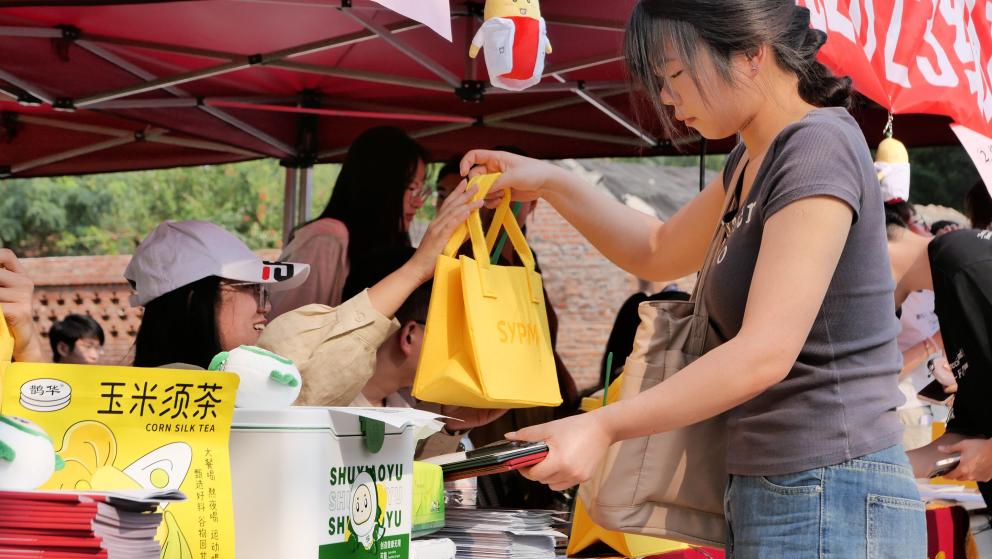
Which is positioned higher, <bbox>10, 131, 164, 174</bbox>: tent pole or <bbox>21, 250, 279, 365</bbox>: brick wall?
<bbox>10, 131, 164, 174</bbox>: tent pole

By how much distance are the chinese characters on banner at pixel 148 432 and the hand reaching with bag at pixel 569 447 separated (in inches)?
14.9

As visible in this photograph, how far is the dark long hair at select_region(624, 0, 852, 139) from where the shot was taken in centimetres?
160

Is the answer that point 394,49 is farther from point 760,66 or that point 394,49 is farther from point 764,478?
point 764,478

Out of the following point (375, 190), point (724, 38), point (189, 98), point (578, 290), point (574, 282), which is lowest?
point (578, 290)

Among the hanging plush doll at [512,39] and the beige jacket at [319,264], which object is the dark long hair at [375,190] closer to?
the beige jacket at [319,264]

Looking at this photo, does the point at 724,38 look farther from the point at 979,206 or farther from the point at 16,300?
the point at 979,206

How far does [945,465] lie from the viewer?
246cm

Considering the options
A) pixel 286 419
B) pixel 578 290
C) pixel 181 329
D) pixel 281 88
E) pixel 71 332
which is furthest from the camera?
pixel 578 290

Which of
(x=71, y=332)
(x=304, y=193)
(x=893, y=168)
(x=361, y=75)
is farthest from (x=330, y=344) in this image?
(x=71, y=332)

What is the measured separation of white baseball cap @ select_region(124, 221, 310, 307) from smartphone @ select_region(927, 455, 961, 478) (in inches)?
59.3

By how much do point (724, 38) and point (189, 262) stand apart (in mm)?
1193

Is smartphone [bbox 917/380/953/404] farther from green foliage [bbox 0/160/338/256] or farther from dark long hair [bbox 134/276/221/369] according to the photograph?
green foliage [bbox 0/160/338/256]

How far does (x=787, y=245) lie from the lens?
1424 millimetres

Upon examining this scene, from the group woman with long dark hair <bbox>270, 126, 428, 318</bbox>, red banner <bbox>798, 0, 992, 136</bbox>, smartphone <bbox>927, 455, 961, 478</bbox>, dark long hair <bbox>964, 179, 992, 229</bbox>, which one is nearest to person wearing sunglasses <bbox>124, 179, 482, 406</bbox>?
woman with long dark hair <bbox>270, 126, 428, 318</bbox>
